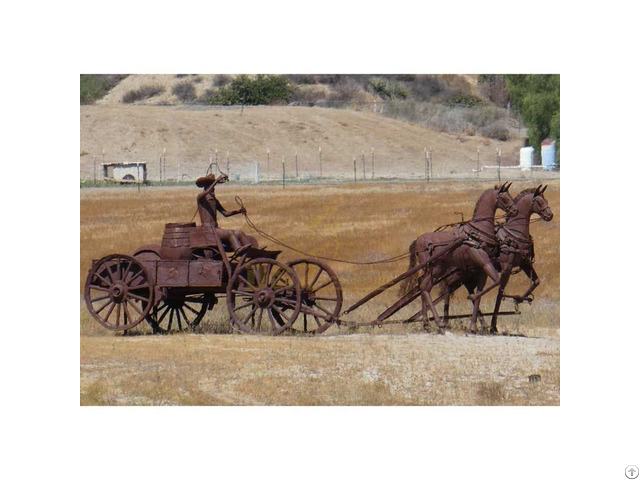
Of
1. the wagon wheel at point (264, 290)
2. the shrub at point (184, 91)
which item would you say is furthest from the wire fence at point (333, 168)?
the wagon wheel at point (264, 290)

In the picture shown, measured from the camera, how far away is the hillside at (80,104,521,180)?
123ft

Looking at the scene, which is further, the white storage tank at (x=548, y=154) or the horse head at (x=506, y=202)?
the white storage tank at (x=548, y=154)

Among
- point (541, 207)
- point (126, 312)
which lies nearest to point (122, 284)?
point (126, 312)

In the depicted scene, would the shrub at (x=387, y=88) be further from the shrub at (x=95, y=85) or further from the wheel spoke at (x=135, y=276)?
the wheel spoke at (x=135, y=276)

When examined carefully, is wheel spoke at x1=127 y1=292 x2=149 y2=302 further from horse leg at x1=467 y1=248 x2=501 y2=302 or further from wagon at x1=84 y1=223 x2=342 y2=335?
horse leg at x1=467 y1=248 x2=501 y2=302

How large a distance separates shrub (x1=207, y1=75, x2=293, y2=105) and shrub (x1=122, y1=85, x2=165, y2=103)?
267cm

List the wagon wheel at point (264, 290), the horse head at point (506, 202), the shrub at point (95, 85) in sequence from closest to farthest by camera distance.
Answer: the wagon wheel at point (264, 290) < the horse head at point (506, 202) < the shrub at point (95, 85)

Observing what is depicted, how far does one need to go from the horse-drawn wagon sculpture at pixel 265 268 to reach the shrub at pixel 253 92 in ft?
70.8

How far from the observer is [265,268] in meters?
19.5

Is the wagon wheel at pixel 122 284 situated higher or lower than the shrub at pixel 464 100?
lower

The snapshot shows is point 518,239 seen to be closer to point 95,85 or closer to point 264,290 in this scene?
point 264,290

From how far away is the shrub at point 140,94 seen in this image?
4369cm

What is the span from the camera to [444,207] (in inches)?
1245

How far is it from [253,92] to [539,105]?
968cm
